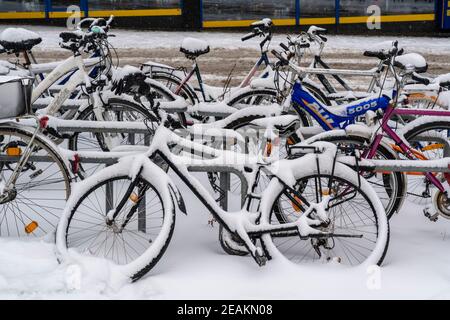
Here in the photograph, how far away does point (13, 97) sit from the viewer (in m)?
4.97

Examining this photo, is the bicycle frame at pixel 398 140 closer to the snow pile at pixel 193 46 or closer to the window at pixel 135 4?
the snow pile at pixel 193 46

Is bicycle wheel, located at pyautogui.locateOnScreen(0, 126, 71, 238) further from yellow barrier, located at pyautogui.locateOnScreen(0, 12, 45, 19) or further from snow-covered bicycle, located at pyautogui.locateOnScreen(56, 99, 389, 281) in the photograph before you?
yellow barrier, located at pyautogui.locateOnScreen(0, 12, 45, 19)

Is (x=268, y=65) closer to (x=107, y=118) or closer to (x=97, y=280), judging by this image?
(x=107, y=118)

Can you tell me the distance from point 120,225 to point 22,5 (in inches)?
593

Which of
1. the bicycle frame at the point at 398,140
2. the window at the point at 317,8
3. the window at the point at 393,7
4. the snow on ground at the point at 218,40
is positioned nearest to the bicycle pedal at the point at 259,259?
the bicycle frame at the point at 398,140

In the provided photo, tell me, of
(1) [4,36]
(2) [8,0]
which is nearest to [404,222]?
(1) [4,36]

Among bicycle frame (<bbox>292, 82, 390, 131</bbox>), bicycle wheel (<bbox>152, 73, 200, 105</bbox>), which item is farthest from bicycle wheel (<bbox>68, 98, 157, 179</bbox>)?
bicycle frame (<bbox>292, 82, 390, 131</bbox>)

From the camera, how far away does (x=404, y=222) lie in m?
5.65

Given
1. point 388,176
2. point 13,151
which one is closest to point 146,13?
point 13,151

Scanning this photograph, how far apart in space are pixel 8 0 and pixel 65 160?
1441cm

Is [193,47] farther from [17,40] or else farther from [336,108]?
[336,108]

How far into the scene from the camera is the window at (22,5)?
1816 centimetres

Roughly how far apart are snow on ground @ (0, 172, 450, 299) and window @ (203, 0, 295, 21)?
13.7m
